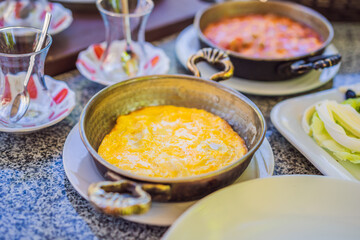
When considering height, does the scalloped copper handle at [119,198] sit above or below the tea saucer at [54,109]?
above

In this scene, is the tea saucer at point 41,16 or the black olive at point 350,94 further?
the tea saucer at point 41,16

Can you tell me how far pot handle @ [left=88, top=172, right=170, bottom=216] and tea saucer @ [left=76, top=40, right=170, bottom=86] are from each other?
61 cm

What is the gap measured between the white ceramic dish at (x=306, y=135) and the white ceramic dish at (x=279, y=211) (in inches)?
3.8

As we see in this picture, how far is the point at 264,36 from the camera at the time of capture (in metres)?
1.52

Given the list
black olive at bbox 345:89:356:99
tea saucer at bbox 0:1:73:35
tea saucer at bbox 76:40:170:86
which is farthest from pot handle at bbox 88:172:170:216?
tea saucer at bbox 0:1:73:35

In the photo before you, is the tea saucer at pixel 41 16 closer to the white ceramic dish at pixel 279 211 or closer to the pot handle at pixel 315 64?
the pot handle at pixel 315 64

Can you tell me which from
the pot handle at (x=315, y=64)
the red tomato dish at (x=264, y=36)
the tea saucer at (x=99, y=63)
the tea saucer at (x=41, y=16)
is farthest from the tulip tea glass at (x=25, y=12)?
the pot handle at (x=315, y=64)

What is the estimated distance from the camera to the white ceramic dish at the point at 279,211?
0.74 m

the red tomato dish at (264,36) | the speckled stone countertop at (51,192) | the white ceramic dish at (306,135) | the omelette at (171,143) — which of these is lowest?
the speckled stone countertop at (51,192)

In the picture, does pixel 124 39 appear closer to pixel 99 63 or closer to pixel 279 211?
pixel 99 63

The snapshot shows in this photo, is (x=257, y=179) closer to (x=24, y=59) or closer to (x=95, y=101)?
(x=95, y=101)

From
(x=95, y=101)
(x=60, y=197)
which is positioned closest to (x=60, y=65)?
(x=95, y=101)

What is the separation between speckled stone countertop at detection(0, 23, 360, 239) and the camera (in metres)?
0.79

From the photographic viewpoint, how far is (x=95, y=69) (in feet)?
4.30
